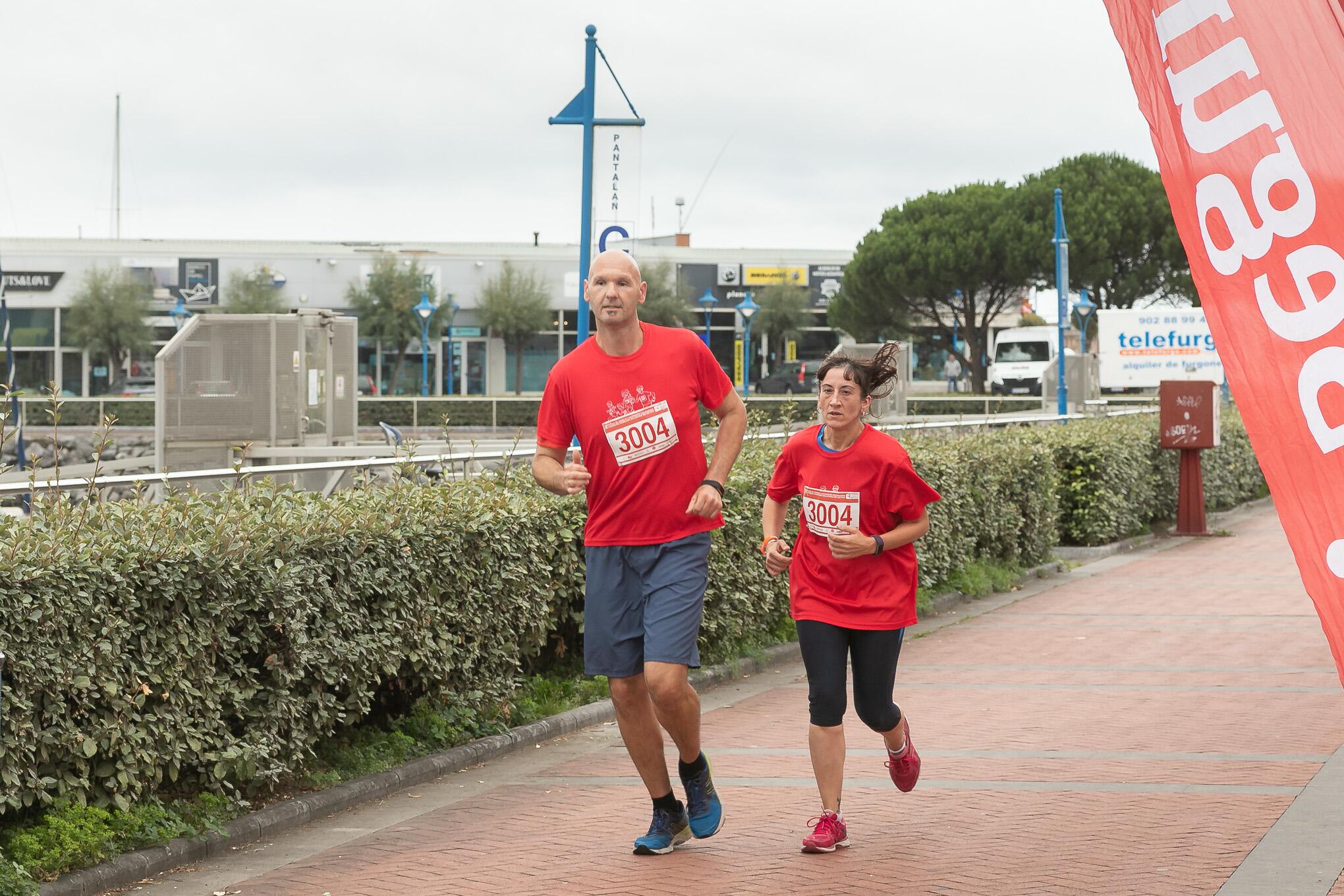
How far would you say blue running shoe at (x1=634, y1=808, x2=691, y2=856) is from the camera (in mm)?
5566

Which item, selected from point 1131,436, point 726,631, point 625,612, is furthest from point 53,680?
point 1131,436

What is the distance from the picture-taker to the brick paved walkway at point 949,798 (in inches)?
211

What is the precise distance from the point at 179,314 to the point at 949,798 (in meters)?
56.7

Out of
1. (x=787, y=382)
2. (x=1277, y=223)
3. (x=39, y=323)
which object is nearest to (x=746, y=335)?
(x=787, y=382)

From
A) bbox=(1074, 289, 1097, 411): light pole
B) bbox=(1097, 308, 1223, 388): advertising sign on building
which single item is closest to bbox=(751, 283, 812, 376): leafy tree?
bbox=(1074, 289, 1097, 411): light pole

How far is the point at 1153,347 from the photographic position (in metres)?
38.7

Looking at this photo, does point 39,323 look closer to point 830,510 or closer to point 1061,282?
point 1061,282

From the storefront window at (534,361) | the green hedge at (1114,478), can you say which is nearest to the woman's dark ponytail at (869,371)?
the green hedge at (1114,478)

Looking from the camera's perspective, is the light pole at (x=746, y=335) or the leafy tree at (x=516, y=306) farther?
the leafy tree at (x=516, y=306)

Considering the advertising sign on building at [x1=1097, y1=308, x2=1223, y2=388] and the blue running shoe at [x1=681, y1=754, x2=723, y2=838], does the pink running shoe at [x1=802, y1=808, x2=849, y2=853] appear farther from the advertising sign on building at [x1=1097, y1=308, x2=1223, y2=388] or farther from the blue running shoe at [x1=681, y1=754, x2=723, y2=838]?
the advertising sign on building at [x1=1097, y1=308, x2=1223, y2=388]

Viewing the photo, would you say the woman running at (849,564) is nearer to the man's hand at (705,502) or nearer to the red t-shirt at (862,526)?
the red t-shirt at (862,526)

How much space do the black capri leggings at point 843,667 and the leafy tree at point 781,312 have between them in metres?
62.5

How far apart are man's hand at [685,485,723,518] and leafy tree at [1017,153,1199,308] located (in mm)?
56198

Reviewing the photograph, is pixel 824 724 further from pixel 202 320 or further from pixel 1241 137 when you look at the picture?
pixel 202 320
